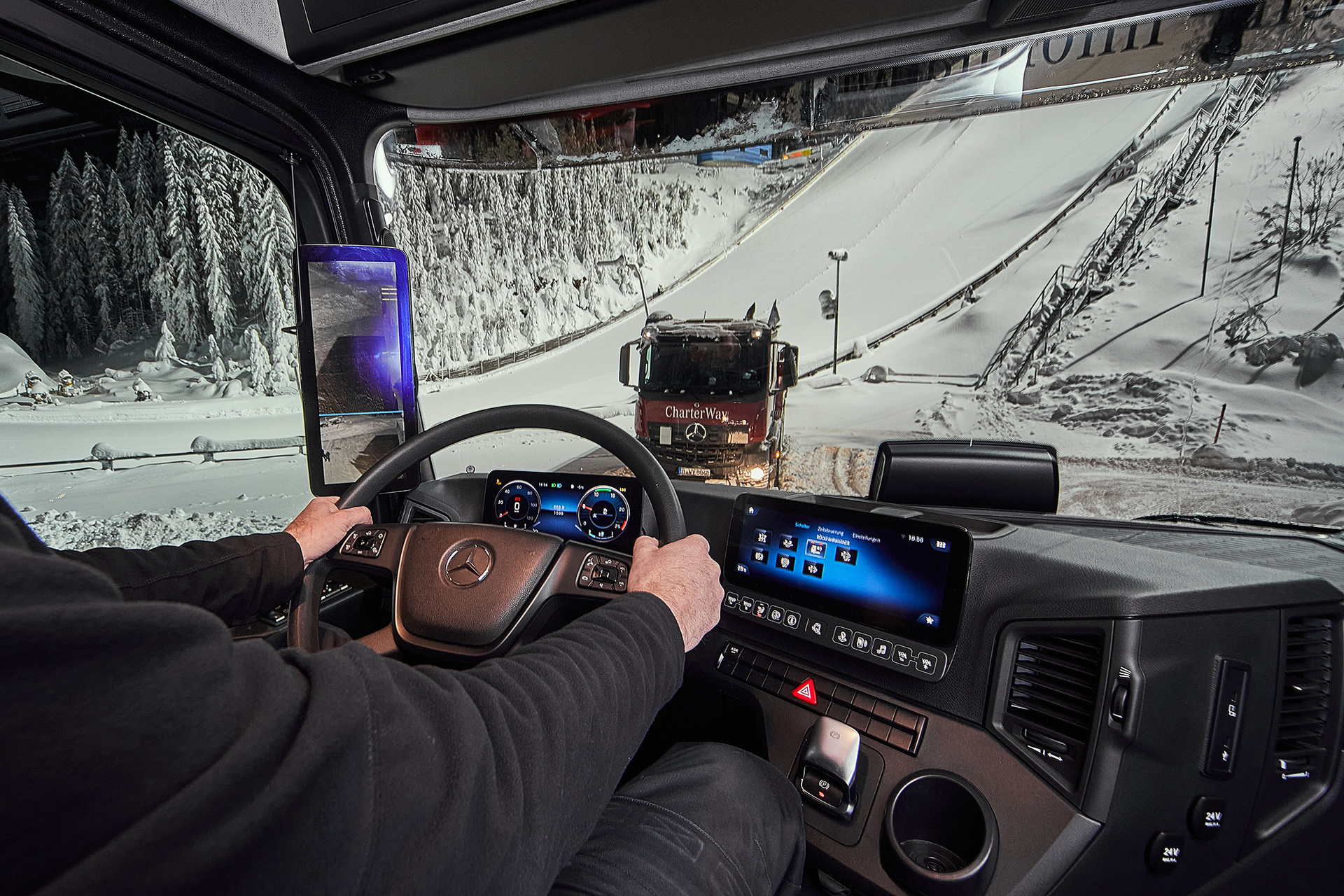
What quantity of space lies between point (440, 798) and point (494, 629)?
0.81m

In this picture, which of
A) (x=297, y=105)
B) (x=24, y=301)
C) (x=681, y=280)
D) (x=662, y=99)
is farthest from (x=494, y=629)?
(x=681, y=280)

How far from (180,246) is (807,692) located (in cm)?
222

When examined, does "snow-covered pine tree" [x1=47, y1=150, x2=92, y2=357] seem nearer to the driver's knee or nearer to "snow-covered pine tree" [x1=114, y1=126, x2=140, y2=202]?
"snow-covered pine tree" [x1=114, y1=126, x2=140, y2=202]

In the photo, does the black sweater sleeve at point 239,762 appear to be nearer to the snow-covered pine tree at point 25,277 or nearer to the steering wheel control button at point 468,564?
the steering wheel control button at point 468,564

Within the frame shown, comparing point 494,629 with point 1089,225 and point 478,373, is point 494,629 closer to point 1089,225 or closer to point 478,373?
point 478,373

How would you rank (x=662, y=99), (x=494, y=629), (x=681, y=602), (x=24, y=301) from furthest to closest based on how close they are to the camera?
(x=662, y=99)
(x=24, y=301)
(x=494, y=629)
(x=681, y=602)

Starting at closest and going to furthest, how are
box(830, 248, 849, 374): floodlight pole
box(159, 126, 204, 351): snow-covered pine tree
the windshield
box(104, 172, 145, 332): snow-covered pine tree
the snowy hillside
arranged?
box(104, 172, 145, 332): snow-covered pine tree
box(159, 126, 204, 351): snow-covered pine tree
the windshield
the snowy hillside
box(830, 248, 849, 374): floodlight pole

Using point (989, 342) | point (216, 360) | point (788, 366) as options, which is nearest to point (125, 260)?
point (216, 360)

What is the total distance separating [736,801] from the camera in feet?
3.09

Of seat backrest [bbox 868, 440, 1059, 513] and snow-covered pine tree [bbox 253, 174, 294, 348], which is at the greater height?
snow-covered pine tree [bbox 253, 174, 294, 348]

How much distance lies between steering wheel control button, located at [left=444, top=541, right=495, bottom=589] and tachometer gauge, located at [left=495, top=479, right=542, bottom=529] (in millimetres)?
269

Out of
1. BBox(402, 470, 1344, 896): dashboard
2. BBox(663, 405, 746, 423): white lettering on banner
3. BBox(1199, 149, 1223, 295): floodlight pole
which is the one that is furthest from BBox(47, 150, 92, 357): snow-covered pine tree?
BBox(1199, 149, 1223, 295): floodlight pole

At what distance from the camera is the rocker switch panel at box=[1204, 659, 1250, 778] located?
0.99m

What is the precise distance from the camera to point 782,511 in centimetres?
128
